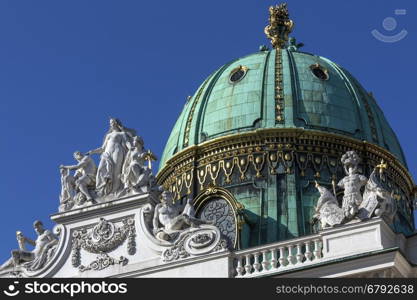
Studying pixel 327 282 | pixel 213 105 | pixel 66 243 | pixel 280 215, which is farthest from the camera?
pixel 213 105

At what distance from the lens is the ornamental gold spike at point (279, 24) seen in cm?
4438

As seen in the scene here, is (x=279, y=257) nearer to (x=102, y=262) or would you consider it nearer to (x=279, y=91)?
(x=102, y=262)

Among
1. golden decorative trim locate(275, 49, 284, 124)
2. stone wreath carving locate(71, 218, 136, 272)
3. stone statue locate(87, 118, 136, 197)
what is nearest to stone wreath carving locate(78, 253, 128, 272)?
stone wreath carving locate(71, 218, 136, 272)

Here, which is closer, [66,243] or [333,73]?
[66,243]

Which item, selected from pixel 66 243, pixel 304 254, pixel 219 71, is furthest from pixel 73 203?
pixel 219 71

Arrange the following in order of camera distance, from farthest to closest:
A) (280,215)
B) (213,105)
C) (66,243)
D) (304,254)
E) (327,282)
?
1. (213,105)
2. (280,215)
3. (66,243)
4. (304,254)
5. (327,282)

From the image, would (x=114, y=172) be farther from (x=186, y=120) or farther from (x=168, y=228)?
(x=186, y=120)

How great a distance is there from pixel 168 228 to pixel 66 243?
2539 millimetres

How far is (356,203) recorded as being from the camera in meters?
32.2

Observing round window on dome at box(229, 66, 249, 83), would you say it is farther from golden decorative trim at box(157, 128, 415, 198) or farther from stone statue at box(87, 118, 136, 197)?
stone statue at box(87, 118, 136, 197)

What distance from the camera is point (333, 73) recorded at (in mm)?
42594

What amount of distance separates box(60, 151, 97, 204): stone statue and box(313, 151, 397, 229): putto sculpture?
575 centimetres

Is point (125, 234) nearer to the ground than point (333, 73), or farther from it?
nearer to the ground

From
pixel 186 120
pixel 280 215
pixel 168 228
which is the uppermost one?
pixel 186 120
